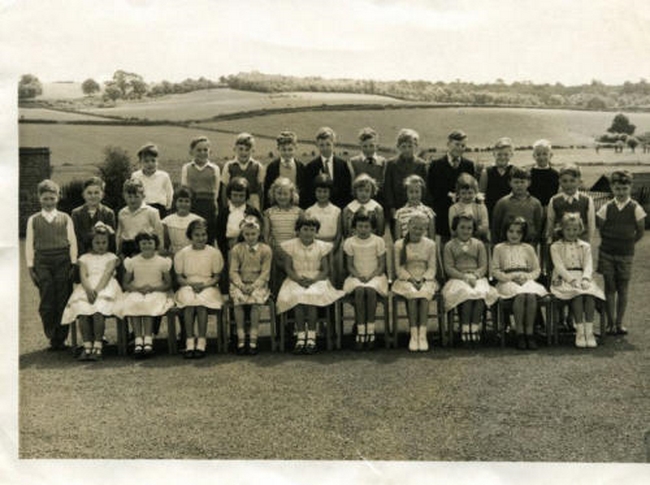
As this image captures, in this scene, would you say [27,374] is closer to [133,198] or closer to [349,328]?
[133,198]

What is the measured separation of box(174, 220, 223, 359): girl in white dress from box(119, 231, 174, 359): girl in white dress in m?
0.09

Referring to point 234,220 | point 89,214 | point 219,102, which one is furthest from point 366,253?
point 89,214

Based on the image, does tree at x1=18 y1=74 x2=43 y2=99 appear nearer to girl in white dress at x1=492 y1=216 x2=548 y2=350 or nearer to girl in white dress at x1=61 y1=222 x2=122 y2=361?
girl in white dress at x1=61 y1=222 x2=122 y2=361

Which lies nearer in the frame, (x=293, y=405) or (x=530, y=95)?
(x=293, y=405)

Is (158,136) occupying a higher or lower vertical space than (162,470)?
higher

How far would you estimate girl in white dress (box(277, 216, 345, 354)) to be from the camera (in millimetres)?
5062

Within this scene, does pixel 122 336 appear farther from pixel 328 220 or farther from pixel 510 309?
pixel 510 309

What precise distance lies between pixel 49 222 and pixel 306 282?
5.48 ft

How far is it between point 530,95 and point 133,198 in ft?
8.58

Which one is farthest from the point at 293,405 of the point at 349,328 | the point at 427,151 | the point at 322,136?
the point at 427,151

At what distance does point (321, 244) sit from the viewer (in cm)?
520

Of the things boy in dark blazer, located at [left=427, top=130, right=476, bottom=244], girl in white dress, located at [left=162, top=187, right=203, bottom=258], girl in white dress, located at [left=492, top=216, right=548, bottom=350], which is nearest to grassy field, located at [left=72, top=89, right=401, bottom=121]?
boy in dark blazer, located at [left=427, top=130, right=476, bottom=244]

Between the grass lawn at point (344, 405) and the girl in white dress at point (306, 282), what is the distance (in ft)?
0.75

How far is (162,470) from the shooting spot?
420cm
